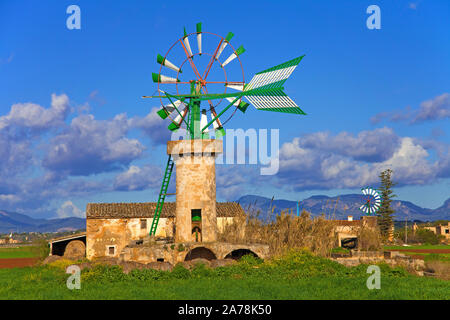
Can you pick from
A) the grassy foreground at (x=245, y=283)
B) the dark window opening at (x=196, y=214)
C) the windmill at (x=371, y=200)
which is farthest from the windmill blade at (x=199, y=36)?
the windmill at (x=371, y=200)

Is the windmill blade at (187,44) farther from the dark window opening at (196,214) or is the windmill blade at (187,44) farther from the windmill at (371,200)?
the windmill at (371,200)

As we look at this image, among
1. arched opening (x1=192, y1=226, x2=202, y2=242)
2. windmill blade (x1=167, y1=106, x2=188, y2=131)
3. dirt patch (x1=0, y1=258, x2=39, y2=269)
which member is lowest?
dirt patch (x1=0, y1=258, x2=39, y2=269)

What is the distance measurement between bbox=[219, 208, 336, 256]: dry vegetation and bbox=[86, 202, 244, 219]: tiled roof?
457 inches

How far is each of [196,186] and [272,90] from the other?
6.08 metres

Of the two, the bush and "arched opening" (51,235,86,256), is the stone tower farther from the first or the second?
the bush

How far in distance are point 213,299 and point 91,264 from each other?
8.87m

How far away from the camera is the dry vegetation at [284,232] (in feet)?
86.9

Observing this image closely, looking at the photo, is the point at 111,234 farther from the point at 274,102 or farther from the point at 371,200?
the point at 371,200

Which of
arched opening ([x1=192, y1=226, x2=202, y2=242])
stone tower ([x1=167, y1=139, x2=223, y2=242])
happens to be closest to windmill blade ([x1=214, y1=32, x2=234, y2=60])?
stone tower ([x1=167, y1=139, x2=223, y2=242])

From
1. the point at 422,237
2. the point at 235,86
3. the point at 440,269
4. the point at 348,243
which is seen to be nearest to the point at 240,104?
the point at 235,86

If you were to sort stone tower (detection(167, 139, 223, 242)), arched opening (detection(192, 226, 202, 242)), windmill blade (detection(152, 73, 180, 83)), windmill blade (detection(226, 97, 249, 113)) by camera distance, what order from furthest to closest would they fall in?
arched opening (detection(192, 226, 202, 242))
windmill blade (detection(226, 97, 249, 113))
windmill blade (detection(152, 73, 180, 83))
stone tower (detection(167, 139, 223, 242))

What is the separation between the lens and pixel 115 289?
17.5 m

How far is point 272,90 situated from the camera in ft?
76.0

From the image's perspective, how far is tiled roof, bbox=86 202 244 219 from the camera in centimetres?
3706
